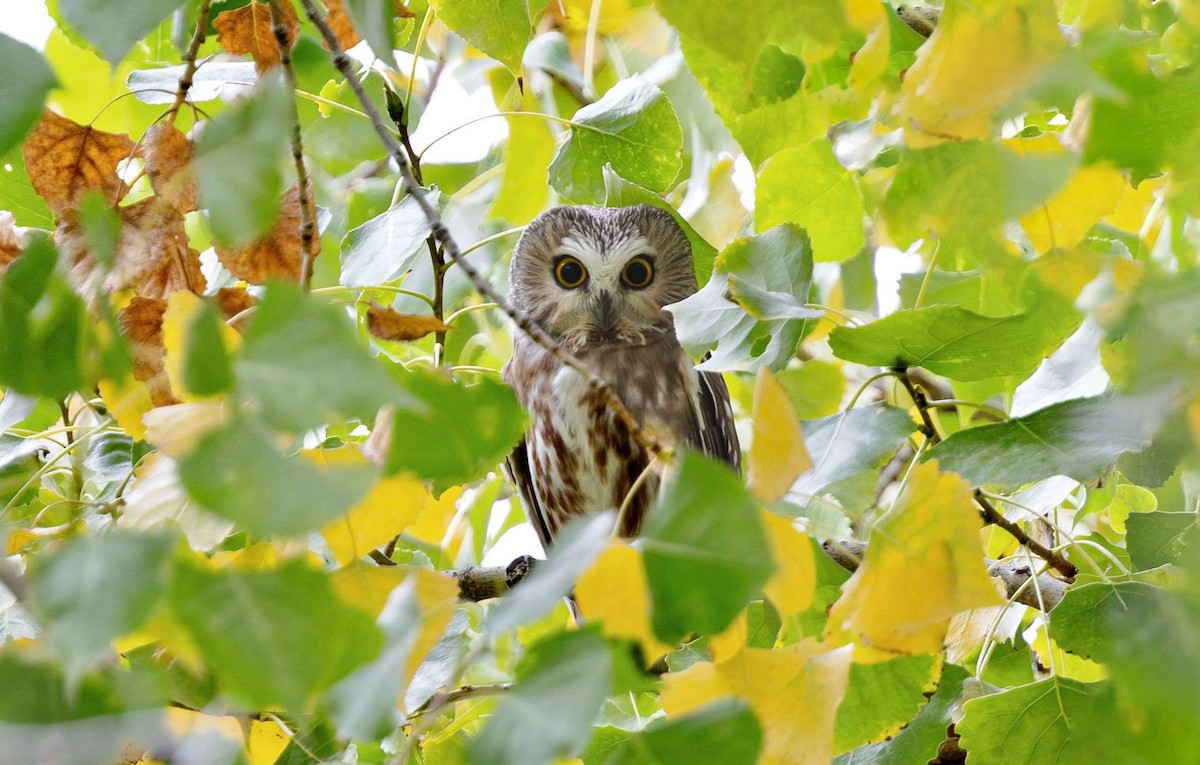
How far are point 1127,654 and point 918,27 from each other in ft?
2.56

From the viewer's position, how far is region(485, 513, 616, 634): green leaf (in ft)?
1.47

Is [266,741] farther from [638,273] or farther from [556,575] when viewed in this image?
[638,273]

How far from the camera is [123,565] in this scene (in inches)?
16.4

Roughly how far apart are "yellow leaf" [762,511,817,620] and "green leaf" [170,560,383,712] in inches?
9.9

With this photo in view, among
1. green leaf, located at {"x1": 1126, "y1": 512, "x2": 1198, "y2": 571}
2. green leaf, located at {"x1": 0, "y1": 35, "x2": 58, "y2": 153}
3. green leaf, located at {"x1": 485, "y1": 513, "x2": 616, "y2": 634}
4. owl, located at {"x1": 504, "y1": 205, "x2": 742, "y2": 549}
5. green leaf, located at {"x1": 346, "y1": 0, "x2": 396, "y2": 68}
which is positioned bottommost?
owl, located at {"x1": 504, "y1": 205, "x2": 742, "y2": 549}

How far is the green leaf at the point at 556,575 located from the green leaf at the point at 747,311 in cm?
49

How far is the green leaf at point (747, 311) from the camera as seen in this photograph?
982 mm

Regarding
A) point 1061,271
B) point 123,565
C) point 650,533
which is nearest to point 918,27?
point 1061,271

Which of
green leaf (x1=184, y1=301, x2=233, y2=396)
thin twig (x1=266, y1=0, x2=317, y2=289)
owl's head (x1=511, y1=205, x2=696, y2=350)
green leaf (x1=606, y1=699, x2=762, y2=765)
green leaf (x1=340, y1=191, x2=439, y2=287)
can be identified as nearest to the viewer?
green leaf (x1=184, y1=301, x2=233, y2=396)

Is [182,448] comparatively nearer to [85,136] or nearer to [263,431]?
[263,431]

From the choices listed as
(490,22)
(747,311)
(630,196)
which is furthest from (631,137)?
(747,311)

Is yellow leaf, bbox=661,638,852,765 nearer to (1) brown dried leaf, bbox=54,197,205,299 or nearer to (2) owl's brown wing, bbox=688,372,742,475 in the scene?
(1) brown dried leaf, bbox=54,197,205,299

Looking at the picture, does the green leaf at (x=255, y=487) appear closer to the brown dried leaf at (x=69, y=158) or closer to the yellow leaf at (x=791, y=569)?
the yellow leaf at (x=791, y=569)

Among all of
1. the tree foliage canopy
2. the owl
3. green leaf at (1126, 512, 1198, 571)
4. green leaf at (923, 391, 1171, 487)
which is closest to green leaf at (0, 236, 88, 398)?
the tree foliage canopy
